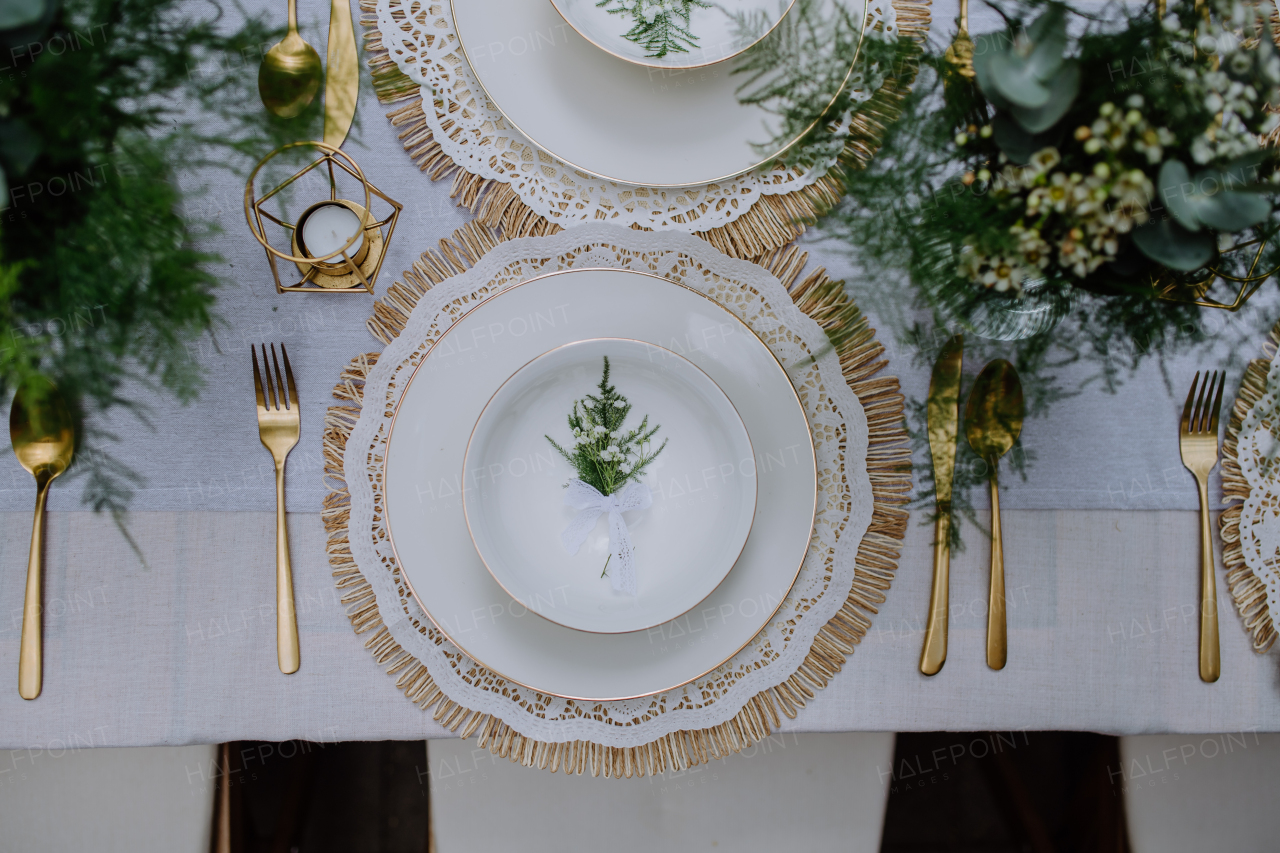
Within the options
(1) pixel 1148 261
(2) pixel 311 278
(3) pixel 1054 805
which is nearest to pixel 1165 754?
(3) pixel 1054 805

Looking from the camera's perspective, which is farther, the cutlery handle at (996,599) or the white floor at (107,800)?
the white floor at (107,800)

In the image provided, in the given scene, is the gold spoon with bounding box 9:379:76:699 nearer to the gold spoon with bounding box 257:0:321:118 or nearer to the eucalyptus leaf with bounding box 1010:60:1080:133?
the gold spoon with bounding box 257:0:321:118

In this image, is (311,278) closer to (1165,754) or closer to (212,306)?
(212,306)

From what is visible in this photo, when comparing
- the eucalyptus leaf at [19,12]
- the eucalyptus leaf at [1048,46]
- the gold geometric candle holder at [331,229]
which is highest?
the eucalyptus leaf at [1048,46]

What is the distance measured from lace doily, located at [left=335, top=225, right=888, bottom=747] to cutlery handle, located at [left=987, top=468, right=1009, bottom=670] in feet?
0.48

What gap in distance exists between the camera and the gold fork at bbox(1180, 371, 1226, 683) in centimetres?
81

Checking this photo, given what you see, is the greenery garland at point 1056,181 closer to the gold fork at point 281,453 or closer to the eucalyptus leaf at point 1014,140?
the eucalyptus leaf at point 1014,140

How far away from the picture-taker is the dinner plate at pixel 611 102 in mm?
768

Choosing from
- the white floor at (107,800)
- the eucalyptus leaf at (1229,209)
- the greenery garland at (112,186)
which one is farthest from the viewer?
the white floor at (107,800)

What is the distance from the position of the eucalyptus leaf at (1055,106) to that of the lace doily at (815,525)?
0.28 m

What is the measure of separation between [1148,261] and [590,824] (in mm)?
940

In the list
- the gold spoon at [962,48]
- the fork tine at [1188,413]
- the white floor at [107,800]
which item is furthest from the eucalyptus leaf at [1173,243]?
the white floor at [107,800]

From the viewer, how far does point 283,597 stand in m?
0.79

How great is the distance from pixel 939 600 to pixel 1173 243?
417 mm
